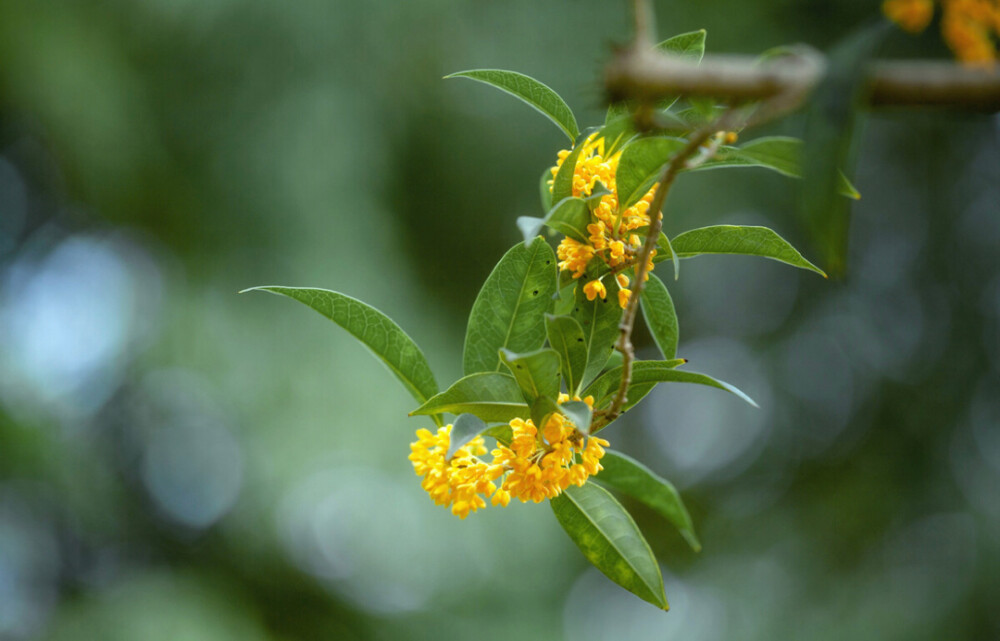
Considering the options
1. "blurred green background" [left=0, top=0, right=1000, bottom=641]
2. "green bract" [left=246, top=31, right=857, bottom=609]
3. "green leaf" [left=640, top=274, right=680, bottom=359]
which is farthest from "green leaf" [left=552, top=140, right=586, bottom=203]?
"blurred green background" [left=0, top=0, right=1000, bottom=641]

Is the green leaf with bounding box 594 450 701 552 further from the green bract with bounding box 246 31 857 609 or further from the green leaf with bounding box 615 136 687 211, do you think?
the green leaf with bounding box 615 136 687 211

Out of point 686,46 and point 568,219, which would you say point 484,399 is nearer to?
point 568,219

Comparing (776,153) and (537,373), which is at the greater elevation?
(776,153)

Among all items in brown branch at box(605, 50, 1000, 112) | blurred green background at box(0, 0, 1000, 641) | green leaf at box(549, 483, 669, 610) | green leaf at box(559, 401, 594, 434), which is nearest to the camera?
brown branch at box(605, 50, 1000, 112)

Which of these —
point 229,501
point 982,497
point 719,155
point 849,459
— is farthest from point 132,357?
point 982,497

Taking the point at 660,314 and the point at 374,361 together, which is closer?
the point at 660,314

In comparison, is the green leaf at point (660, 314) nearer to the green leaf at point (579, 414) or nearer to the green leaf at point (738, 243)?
the green leaf at point (738, 243)

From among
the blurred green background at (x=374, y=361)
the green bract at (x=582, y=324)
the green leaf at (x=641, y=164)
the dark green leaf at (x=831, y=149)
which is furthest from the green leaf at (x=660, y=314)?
the blurred green background at (x=374, y=361)

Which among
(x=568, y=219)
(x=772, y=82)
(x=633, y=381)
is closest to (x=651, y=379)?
(x=633, y=381)
